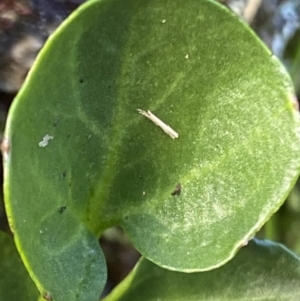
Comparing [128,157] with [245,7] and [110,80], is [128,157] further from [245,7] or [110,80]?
[245,7]

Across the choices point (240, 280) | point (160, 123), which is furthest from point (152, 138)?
point (240, 280)

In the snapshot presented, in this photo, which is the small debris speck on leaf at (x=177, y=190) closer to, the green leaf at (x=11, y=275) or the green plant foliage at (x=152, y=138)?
the green plant foliage at (x=152, y=138)

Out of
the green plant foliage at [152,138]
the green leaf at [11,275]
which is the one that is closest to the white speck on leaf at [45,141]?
the green plant foliage at [152,138]

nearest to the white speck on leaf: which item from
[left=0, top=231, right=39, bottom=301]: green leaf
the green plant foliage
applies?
the green plant foliage

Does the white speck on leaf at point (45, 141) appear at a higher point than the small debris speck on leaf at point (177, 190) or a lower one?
higher

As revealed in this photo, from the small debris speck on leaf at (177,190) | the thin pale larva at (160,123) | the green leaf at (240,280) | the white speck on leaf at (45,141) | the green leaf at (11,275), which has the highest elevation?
the thin pale larva at (160,123)

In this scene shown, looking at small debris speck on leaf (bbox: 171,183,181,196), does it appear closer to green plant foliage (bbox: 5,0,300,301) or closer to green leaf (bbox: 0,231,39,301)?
green plant foliage (bbox: 5,0,300,301)
